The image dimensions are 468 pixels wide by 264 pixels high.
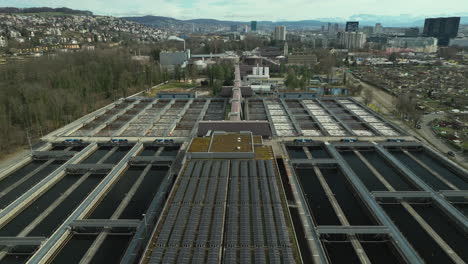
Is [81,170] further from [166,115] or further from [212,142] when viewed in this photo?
[166,115]

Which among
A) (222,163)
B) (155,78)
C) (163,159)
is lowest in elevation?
(163,159)

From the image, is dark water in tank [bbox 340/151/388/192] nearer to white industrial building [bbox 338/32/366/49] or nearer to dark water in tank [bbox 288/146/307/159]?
dark water in tank [bbox 288/146/307/159]

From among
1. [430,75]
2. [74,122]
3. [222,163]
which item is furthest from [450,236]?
[430,75]

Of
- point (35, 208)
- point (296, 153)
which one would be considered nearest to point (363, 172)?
point (296, 153)

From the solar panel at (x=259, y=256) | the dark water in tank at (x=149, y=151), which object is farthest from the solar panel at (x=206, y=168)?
the dark water in tank at (x=149, y=151)

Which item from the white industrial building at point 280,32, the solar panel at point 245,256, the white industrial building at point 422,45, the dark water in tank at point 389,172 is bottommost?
the dark water in tank at point 389,172

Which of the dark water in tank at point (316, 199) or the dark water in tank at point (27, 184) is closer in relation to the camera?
the dark water in tank at point (316, 199)

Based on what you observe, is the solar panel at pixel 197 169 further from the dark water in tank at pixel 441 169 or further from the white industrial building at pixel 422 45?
the white industrial building at pixel 422 45
